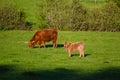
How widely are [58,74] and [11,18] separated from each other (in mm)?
19674

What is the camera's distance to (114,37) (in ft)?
99.2

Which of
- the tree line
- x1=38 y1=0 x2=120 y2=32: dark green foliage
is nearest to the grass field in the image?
the tree line

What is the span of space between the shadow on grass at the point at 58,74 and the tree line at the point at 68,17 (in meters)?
18.1

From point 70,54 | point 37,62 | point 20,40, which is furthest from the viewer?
point 20,40

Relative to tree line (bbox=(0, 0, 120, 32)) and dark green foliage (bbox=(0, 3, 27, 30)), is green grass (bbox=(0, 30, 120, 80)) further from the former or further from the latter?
tree line (bbox=(0, 0, 120, 32))

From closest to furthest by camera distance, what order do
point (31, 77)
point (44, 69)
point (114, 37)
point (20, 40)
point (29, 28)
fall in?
point (31, 77), point (44, 69), point (20, 40), point (114, 37), point (29, 28)

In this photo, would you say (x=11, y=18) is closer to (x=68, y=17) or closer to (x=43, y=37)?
(x=68, y=17)

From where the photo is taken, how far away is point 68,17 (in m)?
34.8

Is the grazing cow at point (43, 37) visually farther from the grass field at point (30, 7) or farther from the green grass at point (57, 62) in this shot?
the grass field at point (30, 7)

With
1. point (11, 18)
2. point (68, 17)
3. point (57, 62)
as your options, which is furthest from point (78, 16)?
point (57, 62)

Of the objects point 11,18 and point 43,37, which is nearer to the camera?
point 43,37

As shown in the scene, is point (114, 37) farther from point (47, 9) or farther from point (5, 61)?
point (5, 61)

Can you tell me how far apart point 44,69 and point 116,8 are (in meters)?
20.5

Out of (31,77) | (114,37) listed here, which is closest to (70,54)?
(31,77)
